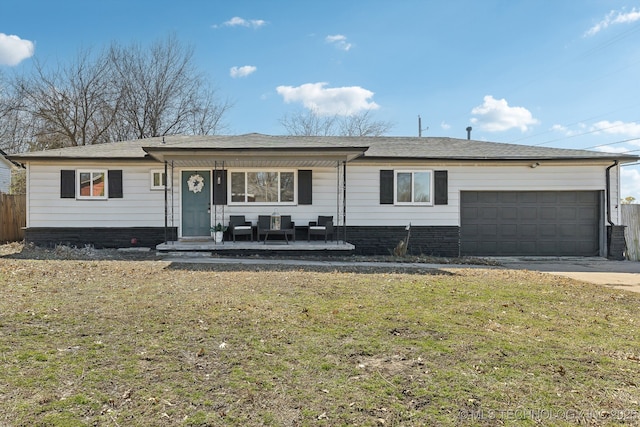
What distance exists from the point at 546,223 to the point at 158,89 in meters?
22.4

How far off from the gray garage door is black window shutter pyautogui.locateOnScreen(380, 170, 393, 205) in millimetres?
2327

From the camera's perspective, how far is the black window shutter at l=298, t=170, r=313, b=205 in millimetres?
12203

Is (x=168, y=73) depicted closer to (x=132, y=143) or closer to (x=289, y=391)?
(x=132, y=143)

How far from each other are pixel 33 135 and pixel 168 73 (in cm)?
868

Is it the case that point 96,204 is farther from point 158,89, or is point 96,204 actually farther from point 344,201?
point 158,89

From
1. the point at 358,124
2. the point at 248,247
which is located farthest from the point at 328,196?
the point at 358,124

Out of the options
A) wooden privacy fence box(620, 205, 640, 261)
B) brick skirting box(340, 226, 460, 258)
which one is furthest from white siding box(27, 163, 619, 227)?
wooden privacy fence box(620, 205, 640, 261)

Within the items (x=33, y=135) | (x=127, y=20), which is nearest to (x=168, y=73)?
(x=127, y=20)

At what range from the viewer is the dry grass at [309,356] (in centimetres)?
258

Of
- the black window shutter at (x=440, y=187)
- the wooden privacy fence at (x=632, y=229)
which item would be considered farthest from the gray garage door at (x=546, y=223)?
the wooden privacy fence at (x=632, y=229)

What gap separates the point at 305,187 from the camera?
40.1 feet

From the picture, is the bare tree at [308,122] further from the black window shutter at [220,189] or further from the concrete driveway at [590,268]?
the concrete driveway at [590,268]

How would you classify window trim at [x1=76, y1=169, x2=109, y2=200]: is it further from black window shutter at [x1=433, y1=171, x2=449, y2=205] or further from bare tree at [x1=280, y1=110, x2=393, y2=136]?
bare tree at [x1=280, y1=110, x2=393, y2=136]

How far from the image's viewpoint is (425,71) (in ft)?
63.4
